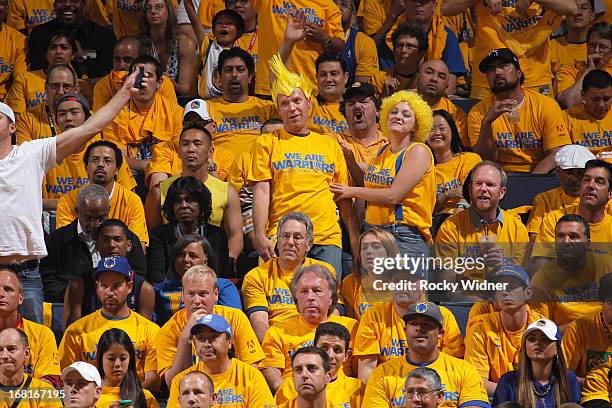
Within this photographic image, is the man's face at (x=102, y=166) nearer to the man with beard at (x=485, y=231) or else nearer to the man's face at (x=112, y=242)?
the man's face at (x=112, y=242)

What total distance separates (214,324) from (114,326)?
2.64 ft

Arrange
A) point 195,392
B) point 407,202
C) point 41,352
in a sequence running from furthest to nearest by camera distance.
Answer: point 407,202 → point 41,352 → point 195,392

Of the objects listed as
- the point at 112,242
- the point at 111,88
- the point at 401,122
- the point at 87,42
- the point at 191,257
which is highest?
the point at 87,42

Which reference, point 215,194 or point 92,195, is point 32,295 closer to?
point 92,195

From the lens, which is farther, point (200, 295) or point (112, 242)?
point (112, 242)

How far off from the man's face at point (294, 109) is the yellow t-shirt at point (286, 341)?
4.85 ft

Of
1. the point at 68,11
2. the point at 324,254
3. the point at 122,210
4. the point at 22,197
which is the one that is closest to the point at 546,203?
the point at 324,254

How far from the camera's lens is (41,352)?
8.16 meters

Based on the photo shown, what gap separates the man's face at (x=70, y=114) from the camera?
10250mm

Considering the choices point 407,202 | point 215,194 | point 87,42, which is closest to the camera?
point 407,202

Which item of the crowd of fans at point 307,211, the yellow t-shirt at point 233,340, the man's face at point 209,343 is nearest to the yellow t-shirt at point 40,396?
the crowd of fans at point 307,211

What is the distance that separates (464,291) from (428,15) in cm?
337

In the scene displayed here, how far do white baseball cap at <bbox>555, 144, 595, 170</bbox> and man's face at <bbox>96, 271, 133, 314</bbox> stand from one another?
10.0 ft

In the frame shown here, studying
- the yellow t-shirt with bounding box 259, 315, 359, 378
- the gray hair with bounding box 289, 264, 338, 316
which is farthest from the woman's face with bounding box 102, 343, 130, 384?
the gray hair with bounding box 289, 264, 338, 316
